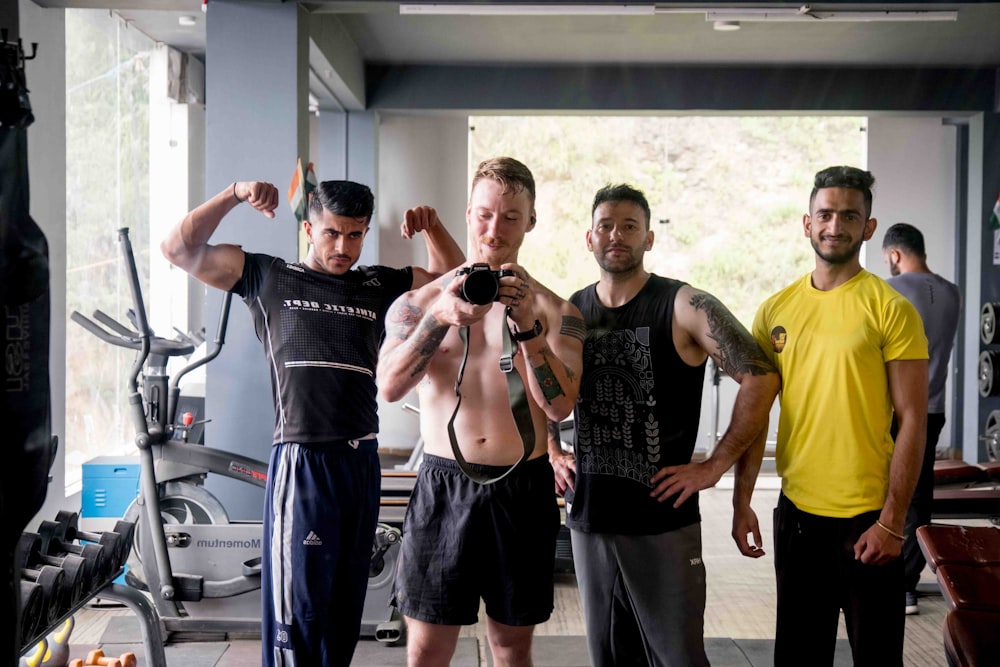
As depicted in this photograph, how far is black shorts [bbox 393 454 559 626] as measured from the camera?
2.13m

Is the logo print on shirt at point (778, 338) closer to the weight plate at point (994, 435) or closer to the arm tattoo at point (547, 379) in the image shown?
the arm tattoo at point (547, 379)

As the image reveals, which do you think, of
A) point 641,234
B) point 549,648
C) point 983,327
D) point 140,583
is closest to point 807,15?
point 983,327

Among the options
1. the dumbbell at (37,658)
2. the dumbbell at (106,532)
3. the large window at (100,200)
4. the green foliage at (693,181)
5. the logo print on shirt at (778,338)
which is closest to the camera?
the logo print on shirt at (778,338)

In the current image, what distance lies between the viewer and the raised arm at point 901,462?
213cm

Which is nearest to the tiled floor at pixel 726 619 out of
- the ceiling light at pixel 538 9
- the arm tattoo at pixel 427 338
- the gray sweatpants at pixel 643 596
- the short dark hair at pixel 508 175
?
the gray sweatpants at pixel 643 596

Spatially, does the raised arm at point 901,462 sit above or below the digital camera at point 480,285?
below

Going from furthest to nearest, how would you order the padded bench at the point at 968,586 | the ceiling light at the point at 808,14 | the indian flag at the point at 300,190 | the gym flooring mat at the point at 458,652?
the ceiling light at the point at 808,14 < the indian flag at the point at 300,190 < the gym flooring mat at the point at 458,652 < the padded bench at the point at 968,586

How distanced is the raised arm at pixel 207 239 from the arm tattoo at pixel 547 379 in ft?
3.46

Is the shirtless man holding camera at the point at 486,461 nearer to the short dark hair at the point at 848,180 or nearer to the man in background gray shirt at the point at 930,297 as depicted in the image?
the short dark hair at the point at 848,180

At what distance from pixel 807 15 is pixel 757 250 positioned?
13.6 feet

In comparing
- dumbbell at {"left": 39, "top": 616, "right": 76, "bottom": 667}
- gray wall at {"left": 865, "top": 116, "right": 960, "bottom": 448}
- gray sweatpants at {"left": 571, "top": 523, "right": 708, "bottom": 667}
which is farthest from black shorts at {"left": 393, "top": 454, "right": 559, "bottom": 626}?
gray wall at {"left": 865, "top": 116, "right": 960, "bottom": 448}

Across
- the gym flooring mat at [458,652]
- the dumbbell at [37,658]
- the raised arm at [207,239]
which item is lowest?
the gym flooring mat at [458,652]

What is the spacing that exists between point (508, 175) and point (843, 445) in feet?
3.28

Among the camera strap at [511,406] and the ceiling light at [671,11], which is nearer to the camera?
the camera strap at [511,406]
